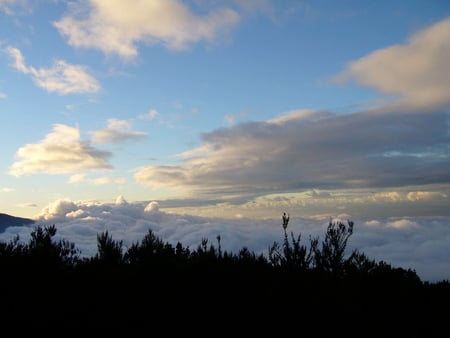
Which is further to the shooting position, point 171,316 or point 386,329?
point 386,329

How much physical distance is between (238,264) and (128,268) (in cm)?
261

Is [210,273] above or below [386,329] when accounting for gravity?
above

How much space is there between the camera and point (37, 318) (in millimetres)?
5539

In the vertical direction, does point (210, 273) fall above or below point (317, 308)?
above

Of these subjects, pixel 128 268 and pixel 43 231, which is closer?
pixel 128 268

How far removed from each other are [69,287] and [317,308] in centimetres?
458

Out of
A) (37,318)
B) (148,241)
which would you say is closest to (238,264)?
(37,318)

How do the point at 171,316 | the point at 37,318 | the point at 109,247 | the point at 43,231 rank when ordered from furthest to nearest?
the point at 43,231 → the point at 109,247 → the point at 171,316 → the point at 37,318

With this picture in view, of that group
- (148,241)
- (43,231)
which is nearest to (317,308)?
(148,241)

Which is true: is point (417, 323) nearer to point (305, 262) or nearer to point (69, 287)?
point (69, 287)

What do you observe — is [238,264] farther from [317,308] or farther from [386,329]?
[386,329]

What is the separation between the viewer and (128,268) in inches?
358

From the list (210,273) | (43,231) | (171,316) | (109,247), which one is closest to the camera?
(171,316)

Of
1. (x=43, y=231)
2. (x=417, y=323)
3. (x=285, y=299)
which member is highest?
(x=43, y=231)
